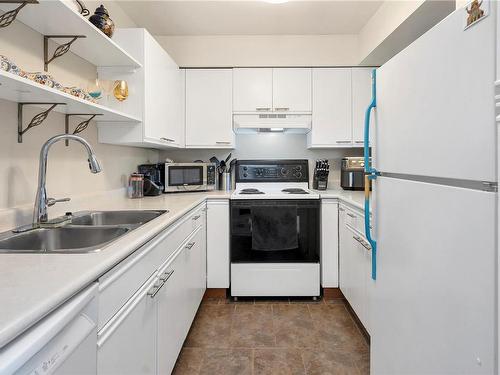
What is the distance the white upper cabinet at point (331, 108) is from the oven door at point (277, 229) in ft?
2.39

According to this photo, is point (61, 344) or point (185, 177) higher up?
point (185, 177)

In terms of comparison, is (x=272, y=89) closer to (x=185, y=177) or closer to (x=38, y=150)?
(x=185, y=177)

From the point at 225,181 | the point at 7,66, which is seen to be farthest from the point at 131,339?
the point at 225,181

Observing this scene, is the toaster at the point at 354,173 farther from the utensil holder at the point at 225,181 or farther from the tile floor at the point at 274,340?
the utensil holder at the point at 225,181

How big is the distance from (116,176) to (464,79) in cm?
217

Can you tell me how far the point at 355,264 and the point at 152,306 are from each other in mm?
1455

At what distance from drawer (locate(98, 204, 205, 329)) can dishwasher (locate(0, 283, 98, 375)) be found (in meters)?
0.07

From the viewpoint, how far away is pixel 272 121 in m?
2.85

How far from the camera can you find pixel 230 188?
124 inches

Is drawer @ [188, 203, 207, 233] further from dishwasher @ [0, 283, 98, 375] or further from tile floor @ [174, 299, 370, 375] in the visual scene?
dishwasher @ [0, 283, 98, 375]

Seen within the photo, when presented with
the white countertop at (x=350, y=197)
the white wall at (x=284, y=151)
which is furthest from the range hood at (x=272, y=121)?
the white countertop at (x=350, y=197)

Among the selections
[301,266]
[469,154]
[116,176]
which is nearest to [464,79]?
[469,154]

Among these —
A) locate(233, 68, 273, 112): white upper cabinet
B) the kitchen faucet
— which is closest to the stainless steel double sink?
the kitchen faucet

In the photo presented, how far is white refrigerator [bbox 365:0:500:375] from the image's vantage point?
71cm
